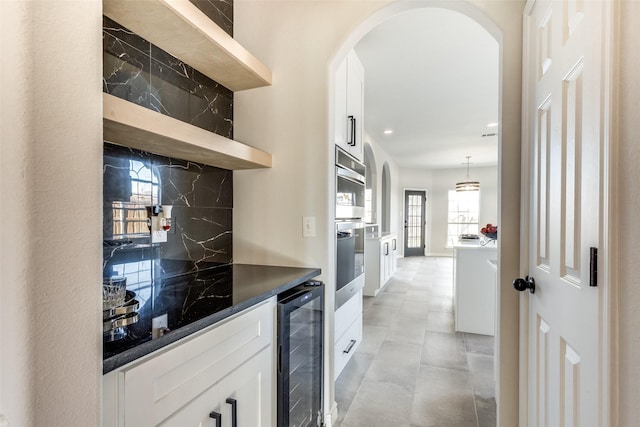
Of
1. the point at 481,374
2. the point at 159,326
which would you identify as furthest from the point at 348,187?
the point at 481,374

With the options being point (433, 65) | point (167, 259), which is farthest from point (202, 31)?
point (433, 65)

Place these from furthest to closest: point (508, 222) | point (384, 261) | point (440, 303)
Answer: point (384, 261)
point (440, 303)
point (508, 222)

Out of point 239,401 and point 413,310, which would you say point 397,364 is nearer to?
point 413,310

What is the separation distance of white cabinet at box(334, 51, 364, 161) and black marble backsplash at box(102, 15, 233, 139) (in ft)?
2.24

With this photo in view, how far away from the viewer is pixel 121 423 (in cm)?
73

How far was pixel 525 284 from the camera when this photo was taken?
1389 mm

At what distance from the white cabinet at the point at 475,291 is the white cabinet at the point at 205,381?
2.64m

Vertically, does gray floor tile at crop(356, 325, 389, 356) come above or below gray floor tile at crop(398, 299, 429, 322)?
above

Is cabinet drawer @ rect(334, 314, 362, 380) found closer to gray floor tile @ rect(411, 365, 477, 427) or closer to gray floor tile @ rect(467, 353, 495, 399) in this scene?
gray floor tile @ rect(411, 365, 477, 427)

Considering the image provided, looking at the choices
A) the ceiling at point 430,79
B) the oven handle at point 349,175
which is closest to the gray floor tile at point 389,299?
the oven handle at point 349,175

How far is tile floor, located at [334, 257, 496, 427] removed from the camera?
1.93m

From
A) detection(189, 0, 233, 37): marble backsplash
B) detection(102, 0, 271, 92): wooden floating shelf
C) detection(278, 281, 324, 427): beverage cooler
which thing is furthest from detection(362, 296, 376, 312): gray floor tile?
detection(189, 0, 233, 37): marble backsplash

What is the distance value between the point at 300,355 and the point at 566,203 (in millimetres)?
1243

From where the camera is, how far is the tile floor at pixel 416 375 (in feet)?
6.33
